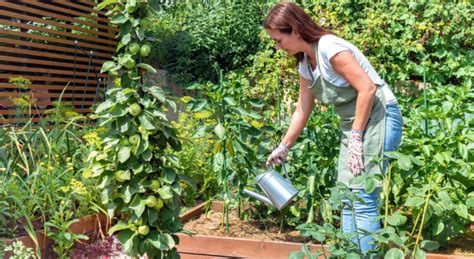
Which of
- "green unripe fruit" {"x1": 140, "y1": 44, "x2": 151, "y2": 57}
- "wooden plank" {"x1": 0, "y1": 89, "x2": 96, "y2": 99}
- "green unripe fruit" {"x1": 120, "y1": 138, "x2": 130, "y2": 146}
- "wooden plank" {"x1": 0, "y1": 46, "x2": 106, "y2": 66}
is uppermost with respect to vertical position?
"green unripe fruit" {"x1": 140, "y1": 44, "x2": 151, "y2": 57}

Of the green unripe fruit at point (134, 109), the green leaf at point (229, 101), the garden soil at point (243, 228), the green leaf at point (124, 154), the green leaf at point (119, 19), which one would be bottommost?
the garden soil at point (243, 228)

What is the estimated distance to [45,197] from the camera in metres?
2.94

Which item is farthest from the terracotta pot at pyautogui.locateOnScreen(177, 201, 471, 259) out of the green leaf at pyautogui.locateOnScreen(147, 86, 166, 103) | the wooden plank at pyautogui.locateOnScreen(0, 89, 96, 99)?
the wooden plank at pyautogui.locateOnScreen(0, 89, 96, 99)

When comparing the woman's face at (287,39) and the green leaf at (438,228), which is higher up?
the woman's face at (287,39)

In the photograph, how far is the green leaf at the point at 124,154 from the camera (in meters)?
2.23

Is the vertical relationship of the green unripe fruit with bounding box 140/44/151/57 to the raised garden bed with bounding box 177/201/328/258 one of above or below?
above

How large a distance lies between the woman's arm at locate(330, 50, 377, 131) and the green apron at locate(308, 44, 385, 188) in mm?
95

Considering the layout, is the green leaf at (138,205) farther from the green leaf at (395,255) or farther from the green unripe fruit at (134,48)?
the green leaf at (395,255)

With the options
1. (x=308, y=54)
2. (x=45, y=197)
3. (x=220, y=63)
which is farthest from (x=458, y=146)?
(x=220, y=63)

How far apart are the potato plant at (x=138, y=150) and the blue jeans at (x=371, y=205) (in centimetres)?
77

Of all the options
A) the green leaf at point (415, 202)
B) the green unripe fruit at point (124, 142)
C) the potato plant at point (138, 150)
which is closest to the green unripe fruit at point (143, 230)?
the potato plant at point (138, 150)

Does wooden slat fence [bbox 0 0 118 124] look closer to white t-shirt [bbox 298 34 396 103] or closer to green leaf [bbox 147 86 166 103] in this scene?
green leaf [bbox 147 86 166 103]

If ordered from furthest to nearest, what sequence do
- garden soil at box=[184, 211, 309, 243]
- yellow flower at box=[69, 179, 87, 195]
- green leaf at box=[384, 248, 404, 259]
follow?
garden soil at box=[184, 211, 309, 243]
yellow flower at box=[69, 179, 87, 195]
green leaf at box=[384, 248, 404, 259]

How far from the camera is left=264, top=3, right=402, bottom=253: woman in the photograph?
223 centimetres
